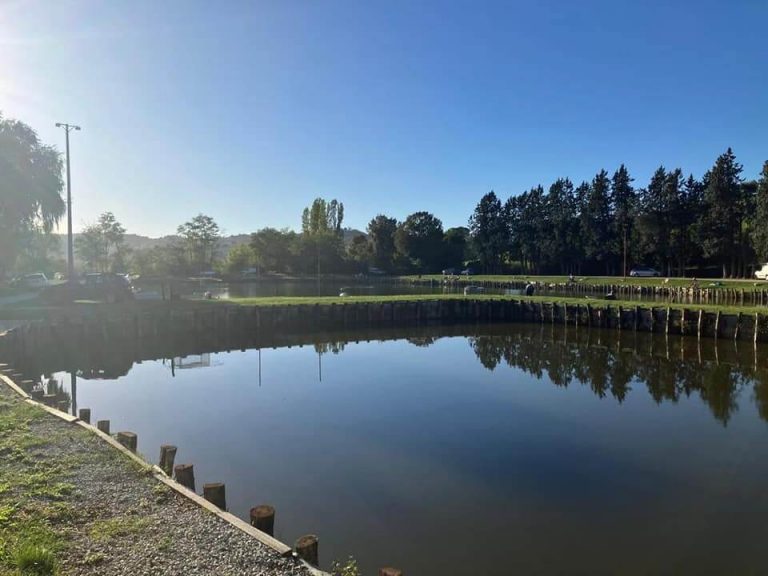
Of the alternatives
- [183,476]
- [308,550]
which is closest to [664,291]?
[183,476]

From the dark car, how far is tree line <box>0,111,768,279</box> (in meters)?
7.62

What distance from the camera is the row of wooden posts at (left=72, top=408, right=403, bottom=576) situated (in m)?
6.25

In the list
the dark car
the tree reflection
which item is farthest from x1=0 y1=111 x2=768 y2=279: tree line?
the tree reflection

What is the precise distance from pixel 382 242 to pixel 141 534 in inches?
4364

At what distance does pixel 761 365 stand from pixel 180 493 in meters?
25.0

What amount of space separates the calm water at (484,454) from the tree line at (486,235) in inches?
983

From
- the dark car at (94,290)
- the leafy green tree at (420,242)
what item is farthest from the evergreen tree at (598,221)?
the dark car at (94,290)

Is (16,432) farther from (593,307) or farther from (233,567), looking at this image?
(593,307)

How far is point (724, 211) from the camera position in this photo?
198 feet

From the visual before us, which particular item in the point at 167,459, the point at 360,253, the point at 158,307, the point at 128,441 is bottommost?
the point at 167,459

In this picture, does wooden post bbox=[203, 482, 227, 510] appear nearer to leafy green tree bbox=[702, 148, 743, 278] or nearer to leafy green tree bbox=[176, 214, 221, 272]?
leafy green tree bbox=[702, 148, 743, 278]

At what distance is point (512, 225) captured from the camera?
311 feet

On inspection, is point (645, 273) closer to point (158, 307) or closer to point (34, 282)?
point (158, 307)

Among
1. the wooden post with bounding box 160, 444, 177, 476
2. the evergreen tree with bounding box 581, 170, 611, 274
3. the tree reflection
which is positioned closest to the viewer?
the wooden post with bounding box 160, 444, 177, 476
